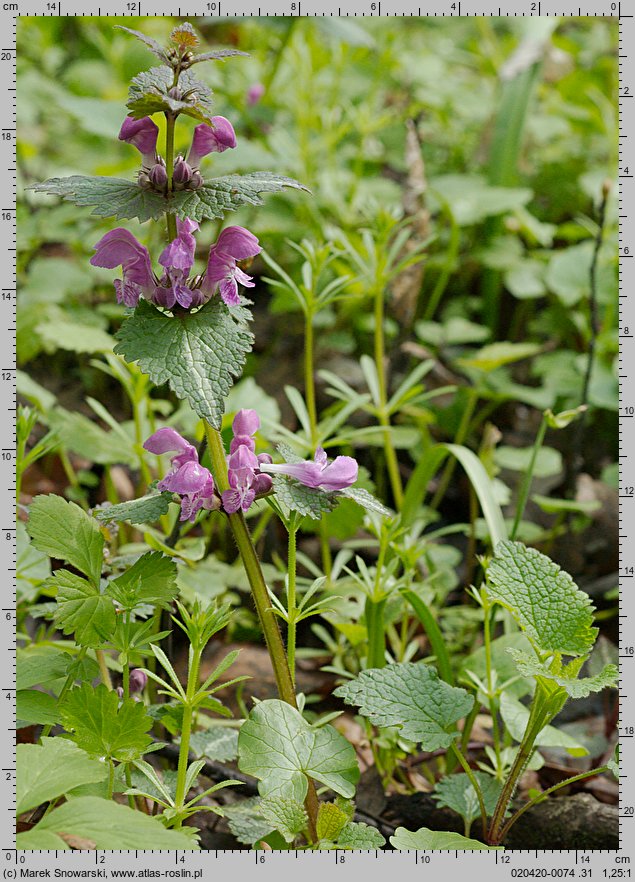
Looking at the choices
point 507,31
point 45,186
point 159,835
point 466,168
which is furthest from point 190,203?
point 507,31

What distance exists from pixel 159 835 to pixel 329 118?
250 cm

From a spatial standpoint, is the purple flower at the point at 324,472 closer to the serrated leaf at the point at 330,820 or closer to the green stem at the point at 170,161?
the green stem at the point at 170,161

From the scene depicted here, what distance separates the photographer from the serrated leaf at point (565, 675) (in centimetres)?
117

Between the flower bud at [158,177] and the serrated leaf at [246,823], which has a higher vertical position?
the flower bud at [158,177]

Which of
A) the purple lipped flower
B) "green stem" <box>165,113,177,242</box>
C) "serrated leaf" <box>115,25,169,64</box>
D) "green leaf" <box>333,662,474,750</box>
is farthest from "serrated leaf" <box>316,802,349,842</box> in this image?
"serrated leaf" <box>115,25,169,64</box>

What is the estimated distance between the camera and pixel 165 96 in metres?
1.06

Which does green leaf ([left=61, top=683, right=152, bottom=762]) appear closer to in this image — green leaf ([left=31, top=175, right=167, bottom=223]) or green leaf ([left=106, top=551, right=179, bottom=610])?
green leaf ([left=106, top=551, right=179, bottom=610])

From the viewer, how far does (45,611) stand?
1.40 metres

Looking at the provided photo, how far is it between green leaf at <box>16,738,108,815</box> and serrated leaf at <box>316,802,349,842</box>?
12.3 inches

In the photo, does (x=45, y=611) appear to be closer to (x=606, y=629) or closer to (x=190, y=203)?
(x=190, y=203)

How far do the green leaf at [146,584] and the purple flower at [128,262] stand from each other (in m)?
0.36

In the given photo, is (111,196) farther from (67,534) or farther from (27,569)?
(27,569)

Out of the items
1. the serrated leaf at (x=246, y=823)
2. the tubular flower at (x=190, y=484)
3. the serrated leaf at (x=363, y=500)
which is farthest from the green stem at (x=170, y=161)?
the serrated leaf at (x=246, y=823)

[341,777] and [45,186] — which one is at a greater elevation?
[45,186]
